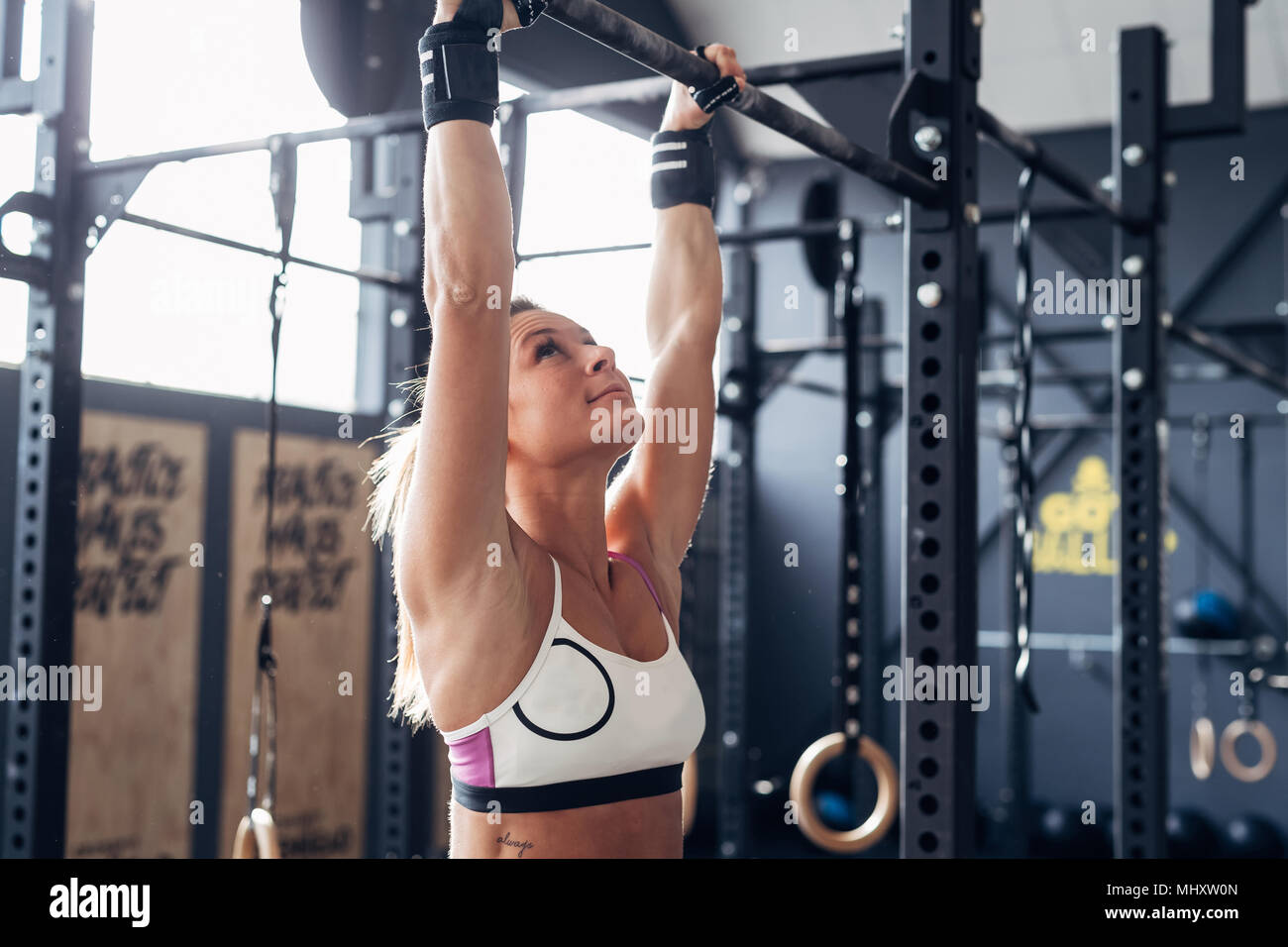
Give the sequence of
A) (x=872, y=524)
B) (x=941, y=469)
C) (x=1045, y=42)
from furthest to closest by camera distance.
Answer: (x=1045, y=42)
(x=872, y=524)
(x=941, y=469)

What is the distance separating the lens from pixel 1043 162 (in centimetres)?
241

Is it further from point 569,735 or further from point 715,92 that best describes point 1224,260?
point 569,735

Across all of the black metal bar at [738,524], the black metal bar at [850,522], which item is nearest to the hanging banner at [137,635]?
the black metal bar at [738,524]

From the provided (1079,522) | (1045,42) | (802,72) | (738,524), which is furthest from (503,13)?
(1079,522)

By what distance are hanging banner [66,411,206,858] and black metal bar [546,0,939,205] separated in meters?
3.05

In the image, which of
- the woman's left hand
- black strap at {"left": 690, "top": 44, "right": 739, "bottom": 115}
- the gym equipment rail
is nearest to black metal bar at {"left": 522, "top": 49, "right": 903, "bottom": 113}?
the gym equipment rail

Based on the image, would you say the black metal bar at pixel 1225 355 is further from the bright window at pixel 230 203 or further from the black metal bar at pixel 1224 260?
the black metal bar at pixel 1224 260

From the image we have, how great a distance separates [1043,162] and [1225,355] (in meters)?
1.67

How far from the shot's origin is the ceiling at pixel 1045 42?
620 centimetres

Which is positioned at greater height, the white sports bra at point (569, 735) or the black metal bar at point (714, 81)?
the black metal bar at point (714, 81)

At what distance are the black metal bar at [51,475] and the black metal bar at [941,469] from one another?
1.64 metres

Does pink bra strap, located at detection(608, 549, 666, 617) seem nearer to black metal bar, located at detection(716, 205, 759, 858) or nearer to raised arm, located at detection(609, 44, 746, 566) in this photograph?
raised arm, located at detection(609, 44, 746, 566)

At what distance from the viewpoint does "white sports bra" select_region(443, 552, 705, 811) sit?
1354mm
